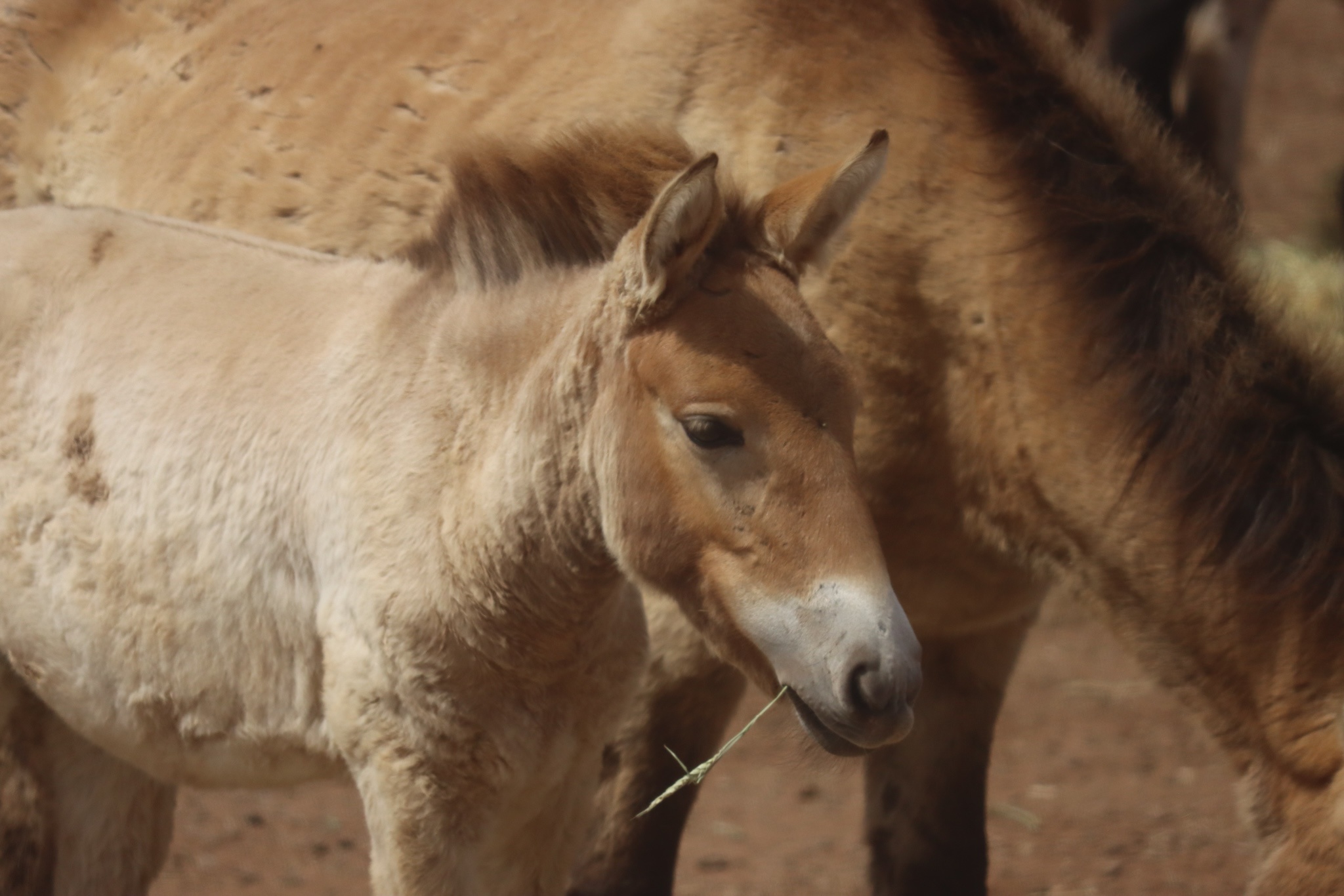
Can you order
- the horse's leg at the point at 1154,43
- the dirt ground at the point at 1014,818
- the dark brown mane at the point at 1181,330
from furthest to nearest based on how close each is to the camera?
the horse's leg at the point at 1154,43 < the dirt ground at the point at 1014,818 < the dark brown mane at the point at 1181,330

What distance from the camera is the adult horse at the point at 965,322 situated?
116 inches

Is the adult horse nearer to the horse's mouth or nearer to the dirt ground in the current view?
the dirt ground

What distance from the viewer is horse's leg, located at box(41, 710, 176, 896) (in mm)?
3023

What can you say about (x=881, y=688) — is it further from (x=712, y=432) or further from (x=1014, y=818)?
(x=1014, y=818)

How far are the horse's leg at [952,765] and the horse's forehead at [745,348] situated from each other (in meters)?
1.66

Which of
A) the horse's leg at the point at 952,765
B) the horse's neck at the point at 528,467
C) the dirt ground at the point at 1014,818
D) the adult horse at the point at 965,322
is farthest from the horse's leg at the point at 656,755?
the horse's neck at the point at 528,467

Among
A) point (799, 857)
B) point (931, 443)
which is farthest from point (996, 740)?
point (931, 443)

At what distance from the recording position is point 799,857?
473 centimetres

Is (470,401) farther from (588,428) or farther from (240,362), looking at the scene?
(240,362)

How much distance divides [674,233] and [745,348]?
0.64 ft

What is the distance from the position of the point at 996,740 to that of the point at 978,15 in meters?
3.11

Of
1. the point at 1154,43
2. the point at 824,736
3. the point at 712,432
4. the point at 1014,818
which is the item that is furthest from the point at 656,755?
the point at 1154,43

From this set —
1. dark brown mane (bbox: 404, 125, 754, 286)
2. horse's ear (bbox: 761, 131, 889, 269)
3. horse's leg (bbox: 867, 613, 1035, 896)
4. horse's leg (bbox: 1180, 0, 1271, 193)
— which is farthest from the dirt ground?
horse's leg (bbox: 1180, 0, 1271, 193)

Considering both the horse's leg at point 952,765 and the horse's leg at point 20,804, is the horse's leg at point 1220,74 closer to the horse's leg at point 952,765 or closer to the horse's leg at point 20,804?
the horse's leg at point 952,765
